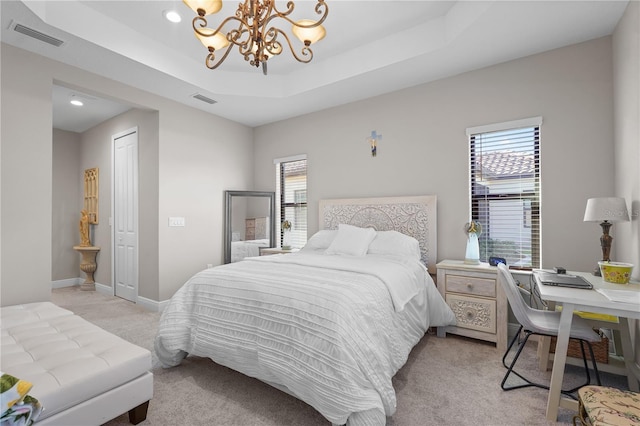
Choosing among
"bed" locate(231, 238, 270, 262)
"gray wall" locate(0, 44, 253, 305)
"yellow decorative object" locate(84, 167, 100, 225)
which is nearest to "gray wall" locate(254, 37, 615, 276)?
→ "bed" locate(231, 238, 270, 262)

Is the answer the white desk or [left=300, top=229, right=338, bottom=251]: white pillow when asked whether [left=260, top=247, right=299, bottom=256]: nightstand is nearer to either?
[left=300, top=229, right=338, bottom=251]: white pillow

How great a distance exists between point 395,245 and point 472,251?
77cm

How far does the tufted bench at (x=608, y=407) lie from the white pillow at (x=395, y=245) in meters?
1.79

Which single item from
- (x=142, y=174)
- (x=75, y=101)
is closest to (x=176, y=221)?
(x=142, y=174)

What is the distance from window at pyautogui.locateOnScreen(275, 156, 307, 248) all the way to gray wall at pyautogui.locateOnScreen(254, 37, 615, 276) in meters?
0.19

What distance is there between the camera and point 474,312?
2.83m

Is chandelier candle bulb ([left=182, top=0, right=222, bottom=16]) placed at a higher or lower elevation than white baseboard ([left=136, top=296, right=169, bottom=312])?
higher

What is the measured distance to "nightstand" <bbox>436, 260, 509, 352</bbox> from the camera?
8.86ft

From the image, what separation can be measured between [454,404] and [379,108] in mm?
3319

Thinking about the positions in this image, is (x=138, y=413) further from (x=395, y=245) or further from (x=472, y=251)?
(x=472, y=251)

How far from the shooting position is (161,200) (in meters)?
3.91

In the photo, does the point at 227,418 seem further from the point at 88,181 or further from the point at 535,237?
the point at 88,181

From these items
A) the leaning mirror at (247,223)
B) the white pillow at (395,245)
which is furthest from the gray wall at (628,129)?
the leaning mirror at (247,223)

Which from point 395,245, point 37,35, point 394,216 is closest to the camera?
point 37,35
